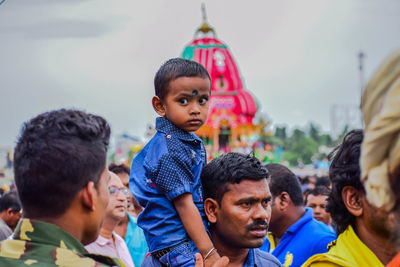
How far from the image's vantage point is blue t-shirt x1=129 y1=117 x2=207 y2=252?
263cm

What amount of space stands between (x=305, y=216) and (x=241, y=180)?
6.52ft

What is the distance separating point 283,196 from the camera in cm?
478

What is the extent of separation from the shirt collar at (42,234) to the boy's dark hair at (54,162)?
6 cm

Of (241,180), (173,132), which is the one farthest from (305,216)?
(173,132)

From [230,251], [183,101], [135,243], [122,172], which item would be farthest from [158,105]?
[122,172]

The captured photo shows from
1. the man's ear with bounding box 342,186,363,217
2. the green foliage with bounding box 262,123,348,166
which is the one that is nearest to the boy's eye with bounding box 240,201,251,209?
the man's ear with bounding box 342,186,363,217

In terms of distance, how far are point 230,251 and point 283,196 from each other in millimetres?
2021

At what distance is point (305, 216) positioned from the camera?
4.59 metres

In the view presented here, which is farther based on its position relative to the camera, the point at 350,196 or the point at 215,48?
the point at 215,48

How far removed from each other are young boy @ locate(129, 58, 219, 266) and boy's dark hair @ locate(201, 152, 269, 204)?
70 millimetres

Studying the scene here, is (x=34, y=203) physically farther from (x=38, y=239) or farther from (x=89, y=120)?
(x=89, y=120)

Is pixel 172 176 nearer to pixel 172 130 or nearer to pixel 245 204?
pixel 172 130

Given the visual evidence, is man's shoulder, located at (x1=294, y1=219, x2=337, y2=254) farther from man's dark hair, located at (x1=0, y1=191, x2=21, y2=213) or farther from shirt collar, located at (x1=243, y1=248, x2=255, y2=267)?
man's dark hair, located at (x1=0, y1=191, x2=21, y2=213)

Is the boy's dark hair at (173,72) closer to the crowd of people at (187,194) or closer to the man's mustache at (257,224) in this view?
the crowd of people at (187,194)
